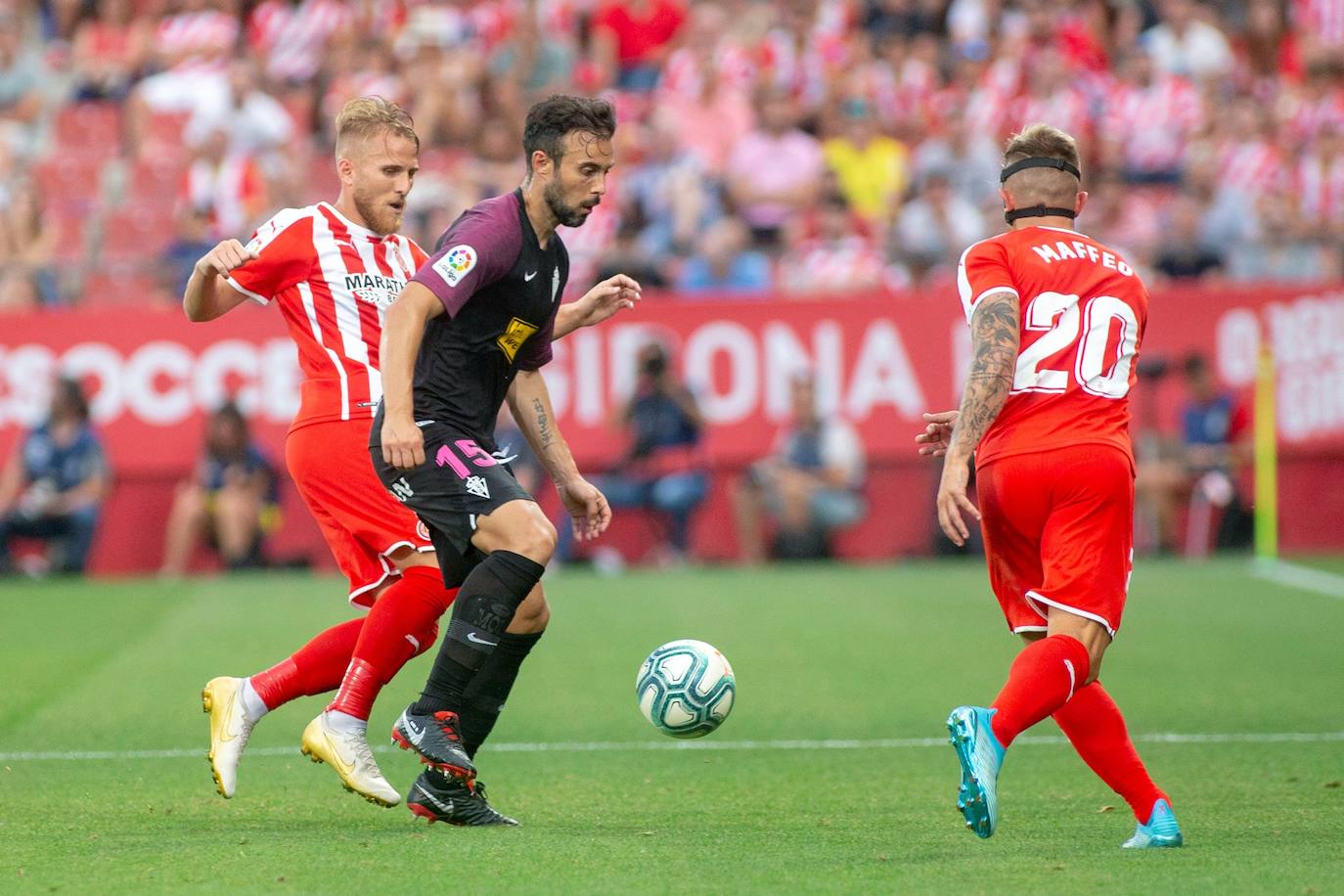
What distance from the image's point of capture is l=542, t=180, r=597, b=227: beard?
598 cm

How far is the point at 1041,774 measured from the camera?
7.14 m

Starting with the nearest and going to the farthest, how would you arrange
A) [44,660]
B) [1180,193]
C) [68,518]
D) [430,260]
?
[430,260] → [44,660] → [68,518] → [1180,193]

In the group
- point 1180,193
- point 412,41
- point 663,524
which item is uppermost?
point 412,41

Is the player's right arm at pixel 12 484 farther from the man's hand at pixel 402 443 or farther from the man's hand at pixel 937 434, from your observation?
the man's hand at pixel 937 434

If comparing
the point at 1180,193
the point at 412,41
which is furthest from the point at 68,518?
the point at 1180,193

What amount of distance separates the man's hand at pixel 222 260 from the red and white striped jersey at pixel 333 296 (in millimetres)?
171

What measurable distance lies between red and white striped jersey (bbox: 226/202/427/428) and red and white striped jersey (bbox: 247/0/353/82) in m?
14.2

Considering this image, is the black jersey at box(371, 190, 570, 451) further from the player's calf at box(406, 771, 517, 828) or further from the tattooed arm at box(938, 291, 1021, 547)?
the tattooed arm at box(938, 291, 1021, 547)

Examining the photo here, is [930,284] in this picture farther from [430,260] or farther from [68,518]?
[430,260]

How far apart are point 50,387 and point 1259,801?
12.9 metres

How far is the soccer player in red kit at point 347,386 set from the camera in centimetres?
639

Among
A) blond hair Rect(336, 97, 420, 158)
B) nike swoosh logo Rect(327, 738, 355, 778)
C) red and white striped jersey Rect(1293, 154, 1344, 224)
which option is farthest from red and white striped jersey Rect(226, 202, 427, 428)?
red and white striped jersey Rect(1293, 154, 1344, 224)

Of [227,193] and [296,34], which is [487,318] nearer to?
[227,193]

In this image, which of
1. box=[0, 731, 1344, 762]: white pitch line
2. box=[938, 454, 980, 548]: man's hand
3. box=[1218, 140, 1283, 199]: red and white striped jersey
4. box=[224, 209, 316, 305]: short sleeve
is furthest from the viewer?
box=[1218, 140, 1283, 199]: red and white striped jersey
